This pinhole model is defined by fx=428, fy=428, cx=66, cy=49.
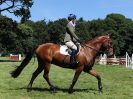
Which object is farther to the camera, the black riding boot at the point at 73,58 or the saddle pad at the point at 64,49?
the saddle pad at the point at 64,49

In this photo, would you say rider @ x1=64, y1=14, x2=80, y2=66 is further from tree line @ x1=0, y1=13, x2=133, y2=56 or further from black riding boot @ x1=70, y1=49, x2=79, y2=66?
tree line @ x1=0, y1=13, x2=133, y2=56

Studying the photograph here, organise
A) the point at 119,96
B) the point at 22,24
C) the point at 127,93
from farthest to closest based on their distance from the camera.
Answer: the point at 22,24
the point at 127,93
the point at 119,96

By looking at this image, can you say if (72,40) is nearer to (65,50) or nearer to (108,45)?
(65,50)

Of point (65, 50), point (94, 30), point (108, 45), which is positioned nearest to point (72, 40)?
A: point (65, 50)

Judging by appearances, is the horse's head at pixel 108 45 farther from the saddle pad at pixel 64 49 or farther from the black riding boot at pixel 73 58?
the saddle pad at pixel 64 49

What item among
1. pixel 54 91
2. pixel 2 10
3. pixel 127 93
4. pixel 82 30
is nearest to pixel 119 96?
pixel 127 93

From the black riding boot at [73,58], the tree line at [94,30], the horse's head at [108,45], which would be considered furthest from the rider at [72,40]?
the tree line at [94,30]

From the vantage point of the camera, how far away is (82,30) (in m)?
131

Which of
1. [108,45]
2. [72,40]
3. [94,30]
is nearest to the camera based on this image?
[72,40]

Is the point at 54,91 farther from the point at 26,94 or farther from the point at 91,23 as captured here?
the point at 91,23

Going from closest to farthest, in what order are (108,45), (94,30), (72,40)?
1. (72,40)
2. (108,45)
3. (94,30)

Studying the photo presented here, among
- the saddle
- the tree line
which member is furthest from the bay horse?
the tree line

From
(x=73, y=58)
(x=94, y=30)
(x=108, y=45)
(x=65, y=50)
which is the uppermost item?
(x=94, y=30)

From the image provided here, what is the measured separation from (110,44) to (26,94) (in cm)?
386
